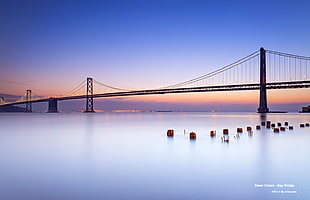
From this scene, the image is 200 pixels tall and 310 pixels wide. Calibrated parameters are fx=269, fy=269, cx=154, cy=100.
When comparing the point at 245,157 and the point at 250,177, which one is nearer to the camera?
the point at 250,177

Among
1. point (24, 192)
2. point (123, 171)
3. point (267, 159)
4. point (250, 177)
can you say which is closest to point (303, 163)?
point (267, 159)

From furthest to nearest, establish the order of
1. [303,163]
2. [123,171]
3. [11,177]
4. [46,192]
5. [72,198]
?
1. [303,163]
2. [123,171]
3. [11,177]
4. [46,192]
5. [72,198]

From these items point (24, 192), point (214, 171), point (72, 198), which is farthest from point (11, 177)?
point (214, 171)

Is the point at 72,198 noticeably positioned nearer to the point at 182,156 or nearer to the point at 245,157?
the point at 182,156

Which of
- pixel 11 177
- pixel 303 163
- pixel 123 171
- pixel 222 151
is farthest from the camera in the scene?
pixel 222 151

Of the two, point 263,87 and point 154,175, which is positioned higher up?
point 263,87

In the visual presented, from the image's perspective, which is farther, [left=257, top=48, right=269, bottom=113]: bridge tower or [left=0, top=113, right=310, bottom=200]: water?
[left=257, top=48, right=269, bottom=113]: bridge tower

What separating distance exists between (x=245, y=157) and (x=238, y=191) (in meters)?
3.06

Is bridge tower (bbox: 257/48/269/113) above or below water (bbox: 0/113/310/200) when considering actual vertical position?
above

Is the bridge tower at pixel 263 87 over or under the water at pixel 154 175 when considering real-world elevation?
over

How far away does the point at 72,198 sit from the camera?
3635 millimetres

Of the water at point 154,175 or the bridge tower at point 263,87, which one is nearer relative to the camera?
the water at point 154,175

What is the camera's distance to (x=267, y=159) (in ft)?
22.2

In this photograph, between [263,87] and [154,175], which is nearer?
[154,175]
